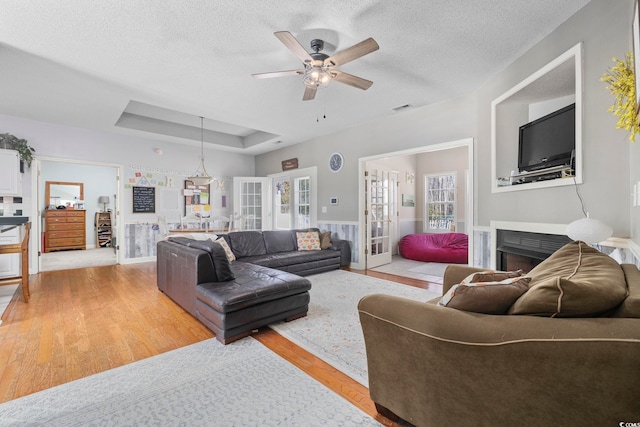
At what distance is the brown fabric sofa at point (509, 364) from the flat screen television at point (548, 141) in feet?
5.28

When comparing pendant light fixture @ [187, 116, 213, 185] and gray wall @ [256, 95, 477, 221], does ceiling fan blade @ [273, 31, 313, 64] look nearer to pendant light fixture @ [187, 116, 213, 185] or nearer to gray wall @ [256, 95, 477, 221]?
gray wall @ [256, 95, 477, 221]

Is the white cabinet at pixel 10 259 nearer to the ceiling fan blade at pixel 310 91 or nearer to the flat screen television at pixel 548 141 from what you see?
the ceiling fan blade at pixel 310 91

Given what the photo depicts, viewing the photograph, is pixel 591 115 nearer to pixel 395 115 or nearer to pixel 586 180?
pixel 586 180

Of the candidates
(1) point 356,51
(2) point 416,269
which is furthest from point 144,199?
(2) point 416,269

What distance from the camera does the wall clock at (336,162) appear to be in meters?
5.62

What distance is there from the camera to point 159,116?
211 inches

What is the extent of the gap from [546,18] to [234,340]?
3.69 m

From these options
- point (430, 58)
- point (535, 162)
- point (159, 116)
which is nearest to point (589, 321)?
point (535, 162)

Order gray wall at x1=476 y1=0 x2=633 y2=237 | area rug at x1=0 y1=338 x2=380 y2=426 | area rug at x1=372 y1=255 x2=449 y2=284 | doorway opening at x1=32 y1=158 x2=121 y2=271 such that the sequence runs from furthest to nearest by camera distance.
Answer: doorway opening at x1=32 y1=158 x2=121 y2=271 → area rug at x1=372 y1=255 x2=449 y2=284 → gray wall at x1=476 y1=0 x2=633 y2=237 → area rug at x1=0 y1=338 x2=380 y2=426

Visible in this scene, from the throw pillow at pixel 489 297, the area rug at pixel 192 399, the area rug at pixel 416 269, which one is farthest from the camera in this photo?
the area rug at pixel 416 269

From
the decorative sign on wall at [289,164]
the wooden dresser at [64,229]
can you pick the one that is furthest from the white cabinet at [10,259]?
the decorative sign on wall at [289,164]

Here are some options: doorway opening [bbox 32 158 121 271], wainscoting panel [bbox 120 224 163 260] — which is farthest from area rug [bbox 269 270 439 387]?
doorway opening [bbox 32 158 121 271]

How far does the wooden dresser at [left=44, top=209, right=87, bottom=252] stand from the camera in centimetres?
743

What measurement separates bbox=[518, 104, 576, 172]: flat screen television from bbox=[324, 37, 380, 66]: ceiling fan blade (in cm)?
183
